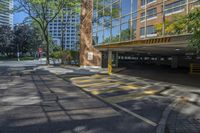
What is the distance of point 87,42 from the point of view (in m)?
36.3

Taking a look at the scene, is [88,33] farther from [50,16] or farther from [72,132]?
[72,132]

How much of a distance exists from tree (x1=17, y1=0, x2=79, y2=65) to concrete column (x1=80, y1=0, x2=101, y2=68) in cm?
683

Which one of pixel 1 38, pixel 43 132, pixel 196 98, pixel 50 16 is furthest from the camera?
pixel 1 38

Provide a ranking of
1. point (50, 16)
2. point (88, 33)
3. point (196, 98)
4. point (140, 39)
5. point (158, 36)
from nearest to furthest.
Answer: point (196, 98), point (158, 36), point (140, 39), point (88, 33), point (50, 16)

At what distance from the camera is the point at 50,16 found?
158 feet

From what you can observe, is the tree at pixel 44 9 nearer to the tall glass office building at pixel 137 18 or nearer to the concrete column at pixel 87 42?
the concrete column at pixel 87 42

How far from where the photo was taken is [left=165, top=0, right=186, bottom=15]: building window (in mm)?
16984

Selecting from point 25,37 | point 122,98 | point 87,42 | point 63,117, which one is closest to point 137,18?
point 122,98

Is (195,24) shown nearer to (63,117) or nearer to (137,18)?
(63,117)

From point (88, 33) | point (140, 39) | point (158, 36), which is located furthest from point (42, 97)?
point (88, 33)

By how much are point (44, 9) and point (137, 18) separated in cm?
2547

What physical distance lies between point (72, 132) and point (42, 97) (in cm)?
614

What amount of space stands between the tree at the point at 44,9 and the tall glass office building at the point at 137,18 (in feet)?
43.2

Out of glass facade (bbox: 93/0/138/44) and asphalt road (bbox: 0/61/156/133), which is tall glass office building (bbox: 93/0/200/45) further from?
asphalt road (bbox: 0/61/156/133)
